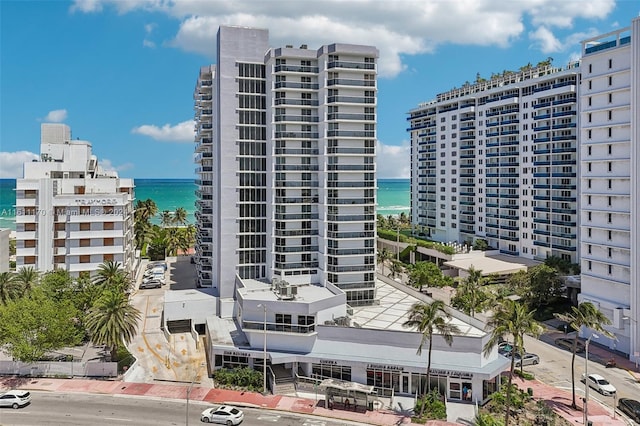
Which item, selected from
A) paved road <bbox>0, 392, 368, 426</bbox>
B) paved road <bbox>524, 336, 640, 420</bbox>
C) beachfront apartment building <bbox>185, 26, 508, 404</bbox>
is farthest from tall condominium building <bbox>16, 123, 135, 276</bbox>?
paved road <bbox>524, 336, 640, 420</bbox>

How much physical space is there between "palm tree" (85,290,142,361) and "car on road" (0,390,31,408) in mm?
8131

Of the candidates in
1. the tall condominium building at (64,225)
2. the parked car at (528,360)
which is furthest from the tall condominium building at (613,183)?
the tall condominium building at (64,225)

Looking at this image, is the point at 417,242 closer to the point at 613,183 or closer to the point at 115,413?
the point at 613,183

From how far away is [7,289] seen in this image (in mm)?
60844

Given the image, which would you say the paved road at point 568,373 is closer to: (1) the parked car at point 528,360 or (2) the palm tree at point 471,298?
(1) the parked car at point 528,360

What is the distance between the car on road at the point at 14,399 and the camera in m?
44.2

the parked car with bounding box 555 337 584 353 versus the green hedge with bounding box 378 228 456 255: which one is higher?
the green hedge with bounding box 378 228 456 255

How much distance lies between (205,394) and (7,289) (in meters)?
30.5

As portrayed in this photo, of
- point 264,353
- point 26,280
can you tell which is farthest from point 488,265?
point 26,280

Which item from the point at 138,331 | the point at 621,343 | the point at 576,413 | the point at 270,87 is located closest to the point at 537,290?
the point at 621,343

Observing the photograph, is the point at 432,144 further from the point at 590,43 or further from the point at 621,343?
the point at 621,343

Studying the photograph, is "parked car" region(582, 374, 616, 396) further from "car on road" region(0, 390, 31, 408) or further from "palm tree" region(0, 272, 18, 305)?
"palm tree" region(0, 272, 18, 305)

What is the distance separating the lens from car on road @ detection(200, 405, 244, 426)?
4218 cm

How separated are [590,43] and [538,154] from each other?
111 feet
